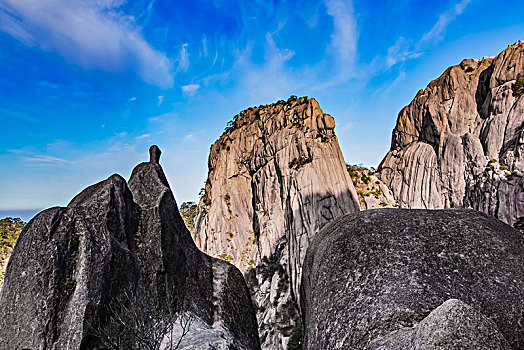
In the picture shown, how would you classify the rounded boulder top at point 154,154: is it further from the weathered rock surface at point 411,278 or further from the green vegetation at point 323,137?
the green vegetation at point 323,137

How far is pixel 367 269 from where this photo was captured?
704 centimetres

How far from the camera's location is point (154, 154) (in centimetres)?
1376

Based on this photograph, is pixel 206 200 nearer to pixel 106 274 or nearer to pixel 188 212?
pixel 188 212

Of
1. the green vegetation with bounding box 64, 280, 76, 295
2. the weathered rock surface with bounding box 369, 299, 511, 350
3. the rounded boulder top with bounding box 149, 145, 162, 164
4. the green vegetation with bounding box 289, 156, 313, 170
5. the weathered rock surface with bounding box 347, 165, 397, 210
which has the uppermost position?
the green vegetation with bounding box 289, 156, 313, 170

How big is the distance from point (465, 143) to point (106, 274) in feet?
151

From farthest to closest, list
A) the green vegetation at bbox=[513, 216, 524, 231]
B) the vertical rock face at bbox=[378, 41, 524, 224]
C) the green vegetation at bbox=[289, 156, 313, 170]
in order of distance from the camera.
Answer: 1. the green vegetation at bbox=[289, 156, 313, 170]
2. the vertical rock face at bbox=[378, 41, 524, 224]
3. the green vegetation at bbox=[513, 216, 524, 231]

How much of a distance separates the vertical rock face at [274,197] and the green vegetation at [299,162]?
5.4 inches

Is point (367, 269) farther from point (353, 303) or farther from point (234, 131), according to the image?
point (234, 131)

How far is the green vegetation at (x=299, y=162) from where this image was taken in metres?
46.0

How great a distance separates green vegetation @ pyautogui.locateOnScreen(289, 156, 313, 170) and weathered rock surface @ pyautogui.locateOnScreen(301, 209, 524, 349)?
37558 millimetres

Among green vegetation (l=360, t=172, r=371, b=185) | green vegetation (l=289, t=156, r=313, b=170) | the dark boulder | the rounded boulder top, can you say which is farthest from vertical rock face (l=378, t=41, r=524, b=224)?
the dark boulder

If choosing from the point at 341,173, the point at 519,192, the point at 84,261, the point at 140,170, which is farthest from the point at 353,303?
the point at 341,173

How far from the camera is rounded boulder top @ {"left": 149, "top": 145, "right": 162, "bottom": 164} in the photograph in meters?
13.7

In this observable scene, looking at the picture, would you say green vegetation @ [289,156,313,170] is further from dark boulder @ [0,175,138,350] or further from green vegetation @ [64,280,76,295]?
green vegetation @ [64,280,76,295]
